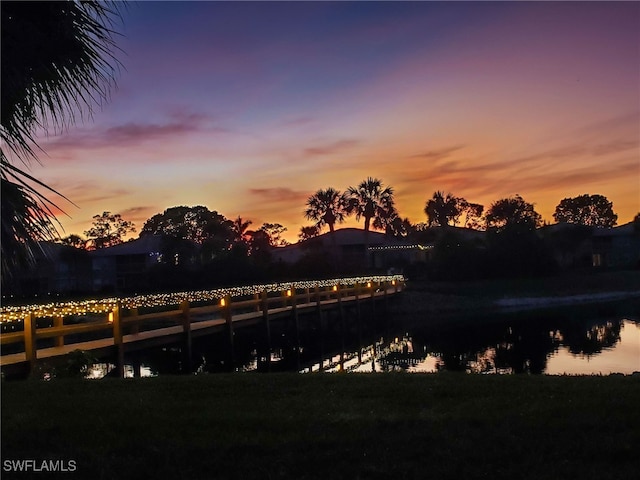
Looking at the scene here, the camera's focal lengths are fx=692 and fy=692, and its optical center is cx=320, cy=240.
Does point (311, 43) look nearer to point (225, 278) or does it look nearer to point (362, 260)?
point (225, 278)

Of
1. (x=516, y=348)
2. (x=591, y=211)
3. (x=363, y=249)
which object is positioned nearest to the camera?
(x=516, y=348)

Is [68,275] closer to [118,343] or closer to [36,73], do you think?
[118,343]

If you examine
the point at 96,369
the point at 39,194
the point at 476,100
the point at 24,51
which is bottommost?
the point at 96,369

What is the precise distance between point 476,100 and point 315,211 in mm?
48377

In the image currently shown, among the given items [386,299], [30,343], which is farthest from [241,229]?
[30,343]

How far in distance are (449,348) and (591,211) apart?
270 ft

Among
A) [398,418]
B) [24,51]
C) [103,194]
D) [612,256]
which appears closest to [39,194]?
[24,51]

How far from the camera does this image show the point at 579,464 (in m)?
5.59

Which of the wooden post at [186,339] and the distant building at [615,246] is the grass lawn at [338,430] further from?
the distant building at [615,246]

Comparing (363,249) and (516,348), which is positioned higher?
(363,249)

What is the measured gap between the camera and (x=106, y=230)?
90.9m

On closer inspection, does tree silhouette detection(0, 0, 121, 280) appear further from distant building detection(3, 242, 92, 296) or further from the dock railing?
distant building detection(3, 242, 92, 296)

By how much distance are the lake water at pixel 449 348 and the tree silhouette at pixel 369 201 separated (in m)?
27.1

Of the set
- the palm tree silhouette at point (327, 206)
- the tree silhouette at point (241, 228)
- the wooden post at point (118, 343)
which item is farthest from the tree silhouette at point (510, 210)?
the wooden post at point (118, 343)
